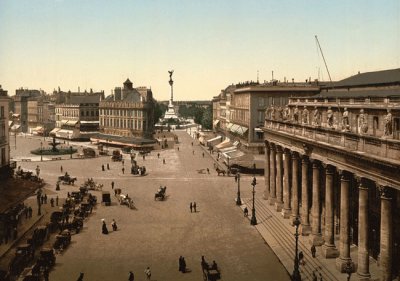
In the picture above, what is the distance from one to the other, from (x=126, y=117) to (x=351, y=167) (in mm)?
A: 102166

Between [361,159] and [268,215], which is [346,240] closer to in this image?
[361,159]

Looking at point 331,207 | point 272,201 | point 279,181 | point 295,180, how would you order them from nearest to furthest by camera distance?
point 331,207, point 295,180, point 279,181, point 272,201

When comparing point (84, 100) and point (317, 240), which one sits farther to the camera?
point (84, 100)

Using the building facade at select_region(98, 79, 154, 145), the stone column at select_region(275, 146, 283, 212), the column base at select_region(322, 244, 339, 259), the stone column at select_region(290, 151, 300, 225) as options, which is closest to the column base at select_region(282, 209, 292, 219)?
the stone column at select_region(290, 151, 300, 225)

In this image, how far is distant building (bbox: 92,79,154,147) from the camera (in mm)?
121400

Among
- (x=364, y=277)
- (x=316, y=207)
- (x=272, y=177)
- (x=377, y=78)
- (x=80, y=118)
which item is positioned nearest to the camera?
(x=364, y=277)

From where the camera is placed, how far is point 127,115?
125m

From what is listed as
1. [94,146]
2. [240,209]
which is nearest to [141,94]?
[94,146]

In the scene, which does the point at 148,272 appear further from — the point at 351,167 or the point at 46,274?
the point at 351,167

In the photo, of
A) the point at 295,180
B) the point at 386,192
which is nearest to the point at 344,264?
the point at 386,192

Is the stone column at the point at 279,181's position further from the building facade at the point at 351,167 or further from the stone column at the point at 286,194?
the stone column at the point at 286,194

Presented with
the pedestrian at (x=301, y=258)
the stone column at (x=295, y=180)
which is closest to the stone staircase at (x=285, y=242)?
the pedestrian at (x=301, y=258)

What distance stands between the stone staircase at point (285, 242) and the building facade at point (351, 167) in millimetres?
891

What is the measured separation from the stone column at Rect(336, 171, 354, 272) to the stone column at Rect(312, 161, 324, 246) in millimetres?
5003
